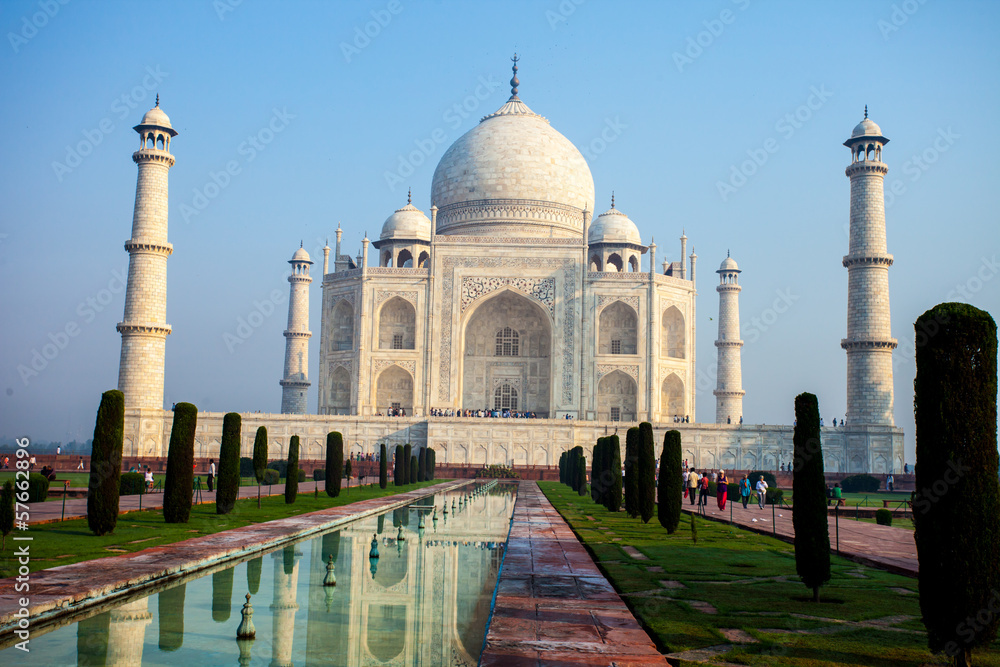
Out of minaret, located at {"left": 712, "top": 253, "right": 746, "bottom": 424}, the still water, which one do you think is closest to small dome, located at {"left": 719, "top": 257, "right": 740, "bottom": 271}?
minaret, located at {"left": 712, "top": 253, "right": 746, "bottom": 424}

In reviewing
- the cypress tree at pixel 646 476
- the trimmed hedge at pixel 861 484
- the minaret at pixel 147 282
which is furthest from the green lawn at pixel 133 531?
the trimmed hedge at pixel 861 484

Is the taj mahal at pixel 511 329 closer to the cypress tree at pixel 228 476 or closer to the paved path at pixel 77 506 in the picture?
the paved path at pixel 77 506

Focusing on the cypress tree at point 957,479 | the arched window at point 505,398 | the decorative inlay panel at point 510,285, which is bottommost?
the cypress tree at point 957,479

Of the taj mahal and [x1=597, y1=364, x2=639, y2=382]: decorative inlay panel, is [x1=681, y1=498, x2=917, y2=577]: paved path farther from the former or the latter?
[x1=597, y1=364, x2=639, y2=382]: decorative inlay panel

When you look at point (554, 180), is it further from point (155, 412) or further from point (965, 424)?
point (965, 424)

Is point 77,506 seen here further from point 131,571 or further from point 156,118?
point 156,118

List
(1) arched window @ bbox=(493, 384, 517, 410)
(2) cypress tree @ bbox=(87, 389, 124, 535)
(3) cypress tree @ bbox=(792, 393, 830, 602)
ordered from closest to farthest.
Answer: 1. (3) cypress tree @ bbox=(792, 393, 830, 602)
2. (2) cypress tree @ bbox=(87, 389, 124, 535)
3. (1) arched window @ bbox=(493, 384, 517, 410)

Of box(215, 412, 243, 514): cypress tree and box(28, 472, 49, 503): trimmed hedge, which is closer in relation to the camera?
box(215, 412, 243, 514): cypress tree
